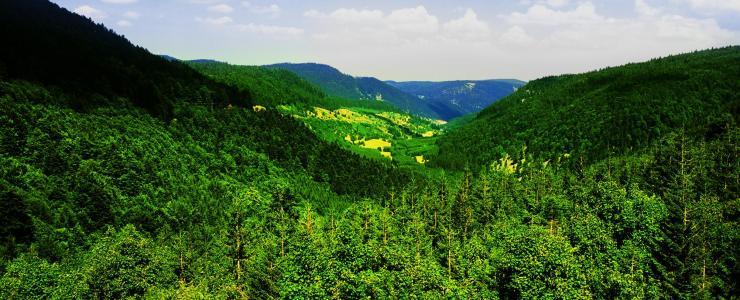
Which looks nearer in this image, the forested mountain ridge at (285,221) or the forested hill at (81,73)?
the forested mountain ridge at (285,221)

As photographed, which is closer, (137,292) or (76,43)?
(137,292)

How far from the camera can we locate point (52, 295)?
183ft

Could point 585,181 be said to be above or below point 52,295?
above

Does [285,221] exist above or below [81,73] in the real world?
below

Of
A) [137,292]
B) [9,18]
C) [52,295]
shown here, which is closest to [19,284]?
[52,295]

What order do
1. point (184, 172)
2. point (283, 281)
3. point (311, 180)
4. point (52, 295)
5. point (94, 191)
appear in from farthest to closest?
point (311, 180)
point (184, 172)
point (94, 191)
point (52, 295)
point (283, 281)

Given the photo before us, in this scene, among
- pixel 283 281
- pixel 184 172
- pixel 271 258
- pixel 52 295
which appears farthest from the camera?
pixel 184 172

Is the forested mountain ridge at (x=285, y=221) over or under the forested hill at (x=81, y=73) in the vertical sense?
under

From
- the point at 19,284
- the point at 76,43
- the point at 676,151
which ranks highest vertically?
the point at 76,43

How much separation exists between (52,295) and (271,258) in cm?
2731

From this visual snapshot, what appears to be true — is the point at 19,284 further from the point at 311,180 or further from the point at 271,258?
the point at 311,180

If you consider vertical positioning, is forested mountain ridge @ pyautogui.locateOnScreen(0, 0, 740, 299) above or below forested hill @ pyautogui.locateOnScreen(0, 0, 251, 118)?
below

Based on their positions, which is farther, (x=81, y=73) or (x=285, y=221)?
(x=81, y=73)

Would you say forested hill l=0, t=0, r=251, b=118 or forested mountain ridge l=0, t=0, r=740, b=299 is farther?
forested hill l=0, t=0, r=251, b=118
